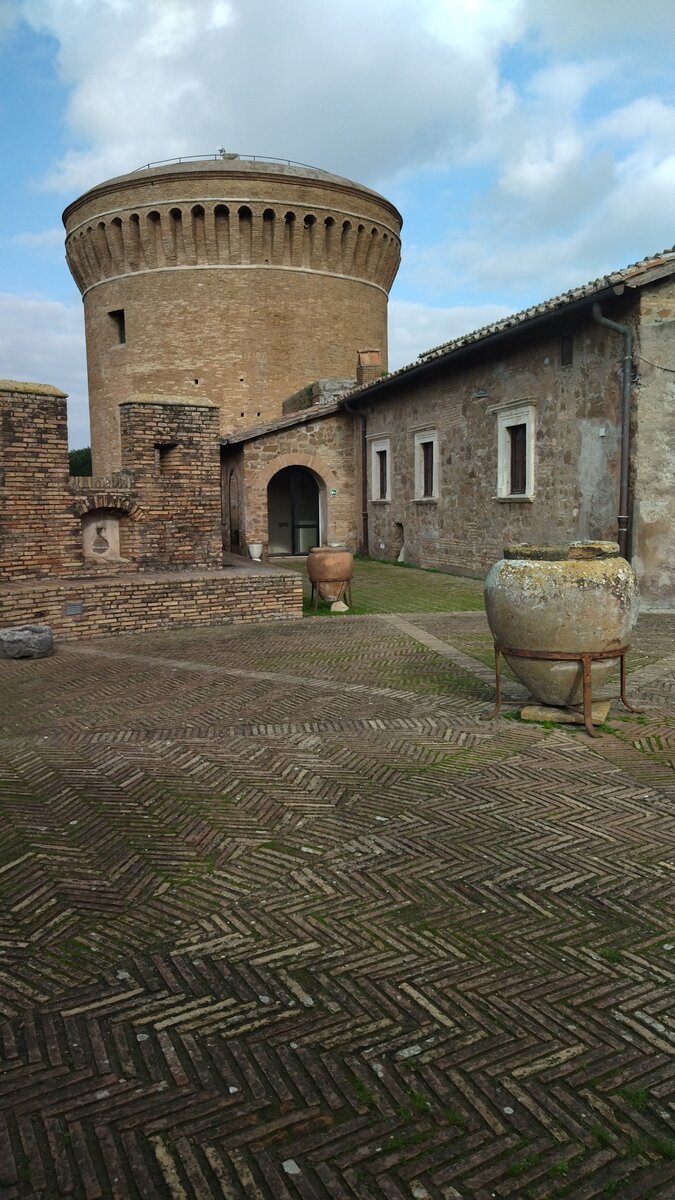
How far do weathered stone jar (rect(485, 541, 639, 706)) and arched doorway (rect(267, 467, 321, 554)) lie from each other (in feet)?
61.3

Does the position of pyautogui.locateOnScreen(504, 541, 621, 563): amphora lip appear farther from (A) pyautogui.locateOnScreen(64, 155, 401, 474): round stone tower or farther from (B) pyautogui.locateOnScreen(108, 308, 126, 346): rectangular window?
(B) pyautogui.locateOnScreen(108, 308, 126, 346): rectangular window

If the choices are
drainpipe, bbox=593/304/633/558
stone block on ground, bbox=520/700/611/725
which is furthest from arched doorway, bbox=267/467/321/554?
stone block on ground, bbox=520/700/611/725

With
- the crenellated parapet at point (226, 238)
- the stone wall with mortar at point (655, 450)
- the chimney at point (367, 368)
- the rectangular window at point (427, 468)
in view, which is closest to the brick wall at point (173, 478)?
the stone wall with mortar at point (655, 450)

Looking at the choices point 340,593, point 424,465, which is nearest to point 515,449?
point 424,465

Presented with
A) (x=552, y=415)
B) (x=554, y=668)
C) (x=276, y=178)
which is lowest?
(x=554, y=668)

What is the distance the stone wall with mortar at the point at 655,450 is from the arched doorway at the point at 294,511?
1376 cm

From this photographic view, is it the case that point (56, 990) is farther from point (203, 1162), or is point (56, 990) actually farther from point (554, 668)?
point (554, 668)

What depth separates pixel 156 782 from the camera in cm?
524

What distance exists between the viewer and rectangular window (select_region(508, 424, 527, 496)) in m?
15.2

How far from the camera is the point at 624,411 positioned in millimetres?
11922

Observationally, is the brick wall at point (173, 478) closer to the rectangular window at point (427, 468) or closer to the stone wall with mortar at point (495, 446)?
the stone wall with mortar at point (495, 446)

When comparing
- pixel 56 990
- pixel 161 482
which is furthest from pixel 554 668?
pixel 161 482

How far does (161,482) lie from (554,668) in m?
8.24

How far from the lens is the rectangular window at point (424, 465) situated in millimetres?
19078
